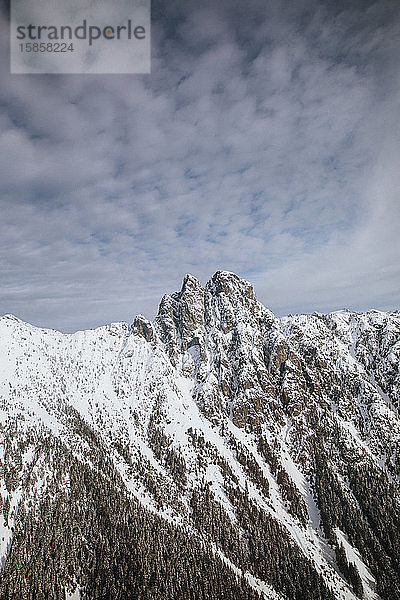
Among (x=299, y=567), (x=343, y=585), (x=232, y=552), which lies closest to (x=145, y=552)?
(x=232, y=552)

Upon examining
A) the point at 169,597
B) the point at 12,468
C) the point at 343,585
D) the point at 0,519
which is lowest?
the point at 343,585

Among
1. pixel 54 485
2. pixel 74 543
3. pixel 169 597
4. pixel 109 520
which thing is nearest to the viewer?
pixel 169 597

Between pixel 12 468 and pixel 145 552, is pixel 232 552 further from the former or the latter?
pixel 12 468

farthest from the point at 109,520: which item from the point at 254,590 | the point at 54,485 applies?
the point at 254,590

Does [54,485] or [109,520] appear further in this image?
[54,485]

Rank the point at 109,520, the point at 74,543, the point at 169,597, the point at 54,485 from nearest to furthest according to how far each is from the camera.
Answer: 1. the point at 169,597
2. the point at 74,543
3. the point at 109,520
4. the point at 54,485

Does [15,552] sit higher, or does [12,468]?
[12,468]

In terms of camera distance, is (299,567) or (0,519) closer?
(0,519)

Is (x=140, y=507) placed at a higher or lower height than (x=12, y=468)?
lower

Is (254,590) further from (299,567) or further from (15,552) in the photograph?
(15,552)
